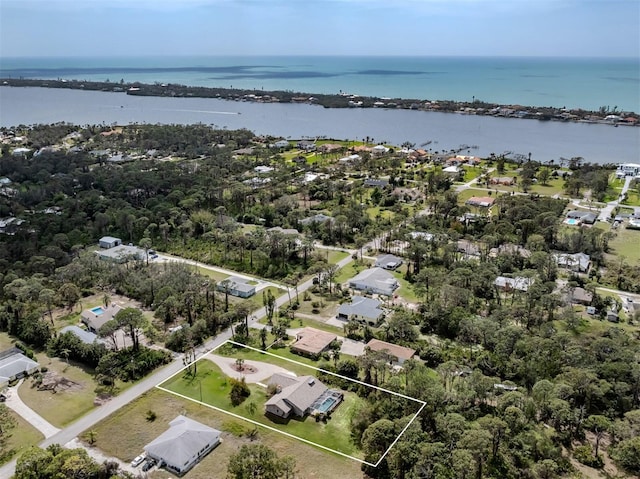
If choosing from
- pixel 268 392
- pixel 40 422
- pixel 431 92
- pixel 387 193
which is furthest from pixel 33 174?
pixel 431 92

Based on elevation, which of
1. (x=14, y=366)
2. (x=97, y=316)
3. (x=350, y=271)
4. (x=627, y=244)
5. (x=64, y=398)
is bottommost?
(x=64, y=398)

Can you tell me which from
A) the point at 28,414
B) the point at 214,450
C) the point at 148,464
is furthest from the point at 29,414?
the point at 214,450

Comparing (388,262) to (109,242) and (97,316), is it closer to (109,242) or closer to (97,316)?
(97,316)

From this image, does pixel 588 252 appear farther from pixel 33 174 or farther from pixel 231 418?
pixel 33 174

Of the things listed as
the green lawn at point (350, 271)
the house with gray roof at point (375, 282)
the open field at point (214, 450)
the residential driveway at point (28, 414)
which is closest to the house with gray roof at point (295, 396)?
the open field at point (214, 450)

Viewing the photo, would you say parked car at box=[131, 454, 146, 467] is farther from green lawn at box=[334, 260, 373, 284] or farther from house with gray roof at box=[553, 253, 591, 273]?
house with gray roof at box=[553, 253, 591, 273]
